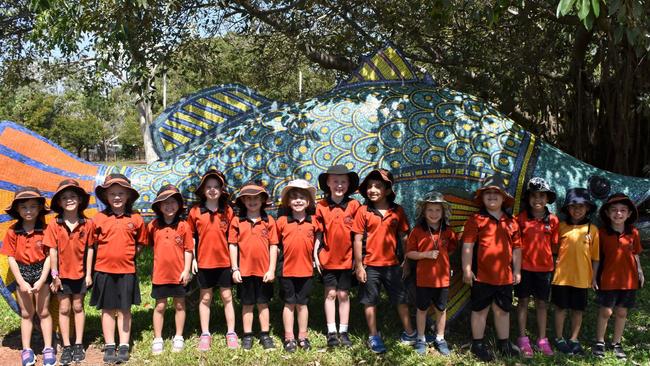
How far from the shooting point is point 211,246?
13.0ft

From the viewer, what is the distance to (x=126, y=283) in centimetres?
384

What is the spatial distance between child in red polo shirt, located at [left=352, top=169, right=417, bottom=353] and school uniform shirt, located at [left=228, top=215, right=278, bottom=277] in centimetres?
61

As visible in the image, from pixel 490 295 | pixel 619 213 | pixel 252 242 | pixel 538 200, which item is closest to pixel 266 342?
pixel 252 242

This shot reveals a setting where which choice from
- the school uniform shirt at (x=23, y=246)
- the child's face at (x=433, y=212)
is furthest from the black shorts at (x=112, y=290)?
the child's face at (x=433, y=212)

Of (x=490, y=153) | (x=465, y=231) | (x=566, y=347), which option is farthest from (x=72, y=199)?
(x=566, y=347)

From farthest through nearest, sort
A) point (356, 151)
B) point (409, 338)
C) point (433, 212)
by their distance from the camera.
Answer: point (356, 151) < point (409, 338) < point (433, 212)

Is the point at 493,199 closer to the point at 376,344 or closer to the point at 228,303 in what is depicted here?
the point at 376,344

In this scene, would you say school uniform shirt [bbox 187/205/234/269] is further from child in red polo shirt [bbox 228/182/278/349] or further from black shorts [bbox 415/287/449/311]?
black shorts [bbox 415/287/449/311]

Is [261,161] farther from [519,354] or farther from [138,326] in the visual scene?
[519,354]

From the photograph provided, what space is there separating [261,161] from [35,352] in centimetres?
212

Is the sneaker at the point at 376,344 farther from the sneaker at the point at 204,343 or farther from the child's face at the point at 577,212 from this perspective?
the child's face at the point at 577,212

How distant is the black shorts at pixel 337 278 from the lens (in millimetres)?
3973

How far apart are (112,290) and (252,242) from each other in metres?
0.98

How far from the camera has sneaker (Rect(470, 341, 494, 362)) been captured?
12.4 feet
